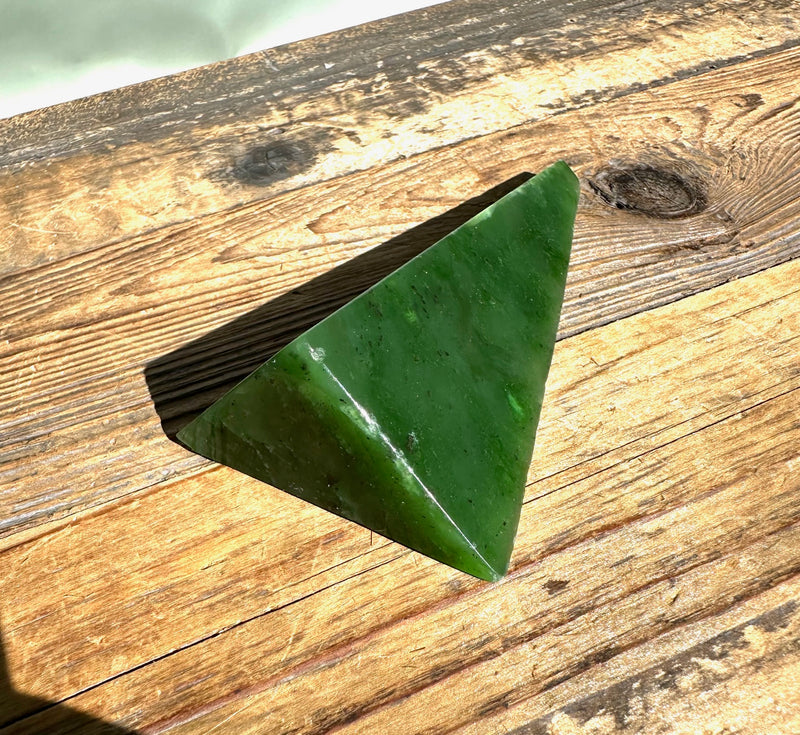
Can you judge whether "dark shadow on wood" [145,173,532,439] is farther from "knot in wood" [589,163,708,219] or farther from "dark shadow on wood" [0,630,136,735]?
"dark shadow on wood" [0,630,136,735]

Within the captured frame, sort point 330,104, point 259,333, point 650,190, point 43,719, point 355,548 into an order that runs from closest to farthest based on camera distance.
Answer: point 43,719
point 355,548
point 259,333
point 650,190
point 330,104

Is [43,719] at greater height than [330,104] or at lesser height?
→ lesser

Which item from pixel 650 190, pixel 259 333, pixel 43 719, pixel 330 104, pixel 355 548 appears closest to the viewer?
pixel 43 719

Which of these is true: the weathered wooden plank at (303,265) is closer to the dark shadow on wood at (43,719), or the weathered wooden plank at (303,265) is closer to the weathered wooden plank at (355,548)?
the weathered wooden plank at (355,548)

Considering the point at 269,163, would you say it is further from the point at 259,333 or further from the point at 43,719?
the point at 43,719

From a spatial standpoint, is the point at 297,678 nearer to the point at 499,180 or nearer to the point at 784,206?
the point at 499,180

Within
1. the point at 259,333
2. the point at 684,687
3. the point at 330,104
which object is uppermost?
the point at 330,104

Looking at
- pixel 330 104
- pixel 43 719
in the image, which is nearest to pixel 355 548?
pixel 43 719
